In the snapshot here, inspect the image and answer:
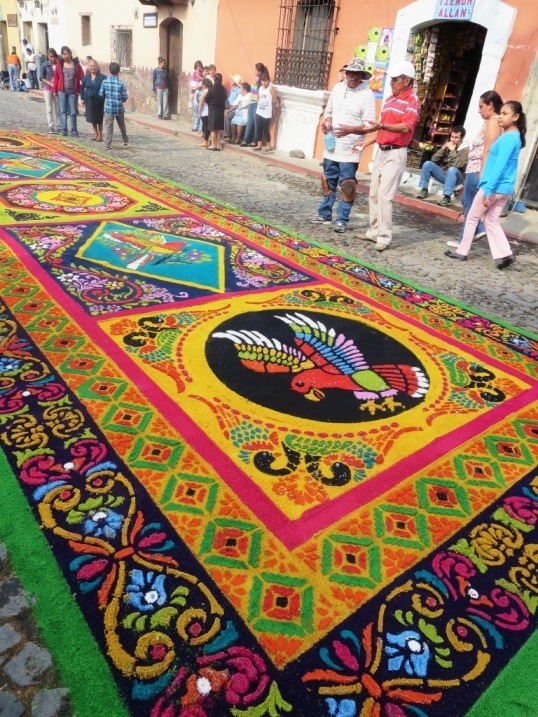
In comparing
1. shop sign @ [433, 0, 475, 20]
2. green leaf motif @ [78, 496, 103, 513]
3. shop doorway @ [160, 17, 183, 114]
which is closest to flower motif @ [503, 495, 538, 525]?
green leaf motif @ [78, 496, 103, 513]

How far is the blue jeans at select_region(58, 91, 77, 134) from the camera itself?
10.7 meters

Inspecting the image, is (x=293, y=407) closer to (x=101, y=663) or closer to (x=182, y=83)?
(x=101, y=663)

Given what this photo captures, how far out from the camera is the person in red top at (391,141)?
492 centimetres

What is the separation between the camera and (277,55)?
1180 centimetres

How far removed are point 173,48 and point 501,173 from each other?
1434cm

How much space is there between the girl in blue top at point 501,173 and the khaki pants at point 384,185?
2.75 ft

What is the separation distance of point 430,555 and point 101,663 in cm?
124

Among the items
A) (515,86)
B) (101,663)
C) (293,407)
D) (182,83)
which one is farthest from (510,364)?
(182,83)

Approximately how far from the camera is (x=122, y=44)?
17.5 m

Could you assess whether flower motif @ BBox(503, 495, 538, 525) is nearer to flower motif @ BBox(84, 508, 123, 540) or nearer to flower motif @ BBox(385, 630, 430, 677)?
flower motif @ BBox(385, 630, 430, 677)

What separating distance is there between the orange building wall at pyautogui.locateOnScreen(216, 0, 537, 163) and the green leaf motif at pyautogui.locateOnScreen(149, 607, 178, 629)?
869cm

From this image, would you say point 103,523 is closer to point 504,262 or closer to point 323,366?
point 323,366

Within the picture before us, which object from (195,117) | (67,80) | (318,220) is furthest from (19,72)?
(318,220)

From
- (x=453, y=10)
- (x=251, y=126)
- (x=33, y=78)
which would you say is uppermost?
(x=453, y=10)
